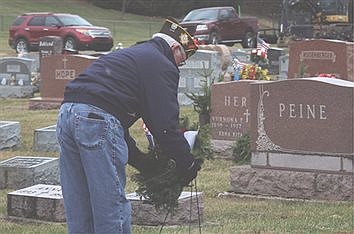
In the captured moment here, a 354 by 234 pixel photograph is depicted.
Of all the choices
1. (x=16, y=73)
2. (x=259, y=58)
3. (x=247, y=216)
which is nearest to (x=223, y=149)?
(x=247, y=216)

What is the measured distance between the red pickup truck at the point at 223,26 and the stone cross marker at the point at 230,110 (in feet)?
72.1

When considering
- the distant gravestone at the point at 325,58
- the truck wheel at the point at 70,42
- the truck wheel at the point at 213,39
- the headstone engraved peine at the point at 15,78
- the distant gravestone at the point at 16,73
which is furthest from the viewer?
the truck wheel at the point at 213,39

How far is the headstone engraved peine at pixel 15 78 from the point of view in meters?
19.9

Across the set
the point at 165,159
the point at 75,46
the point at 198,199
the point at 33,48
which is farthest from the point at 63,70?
the point at 33,48

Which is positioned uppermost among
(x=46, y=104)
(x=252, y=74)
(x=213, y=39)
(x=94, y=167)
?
(x=94, y=167)

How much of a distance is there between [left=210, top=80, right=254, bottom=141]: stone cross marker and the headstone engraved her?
3974mm

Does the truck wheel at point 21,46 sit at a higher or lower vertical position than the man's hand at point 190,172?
lower

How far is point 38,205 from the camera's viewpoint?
23.5 ft

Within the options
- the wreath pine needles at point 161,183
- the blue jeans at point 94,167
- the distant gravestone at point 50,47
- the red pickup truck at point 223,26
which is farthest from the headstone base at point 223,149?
the red pickup truck at point 223,26

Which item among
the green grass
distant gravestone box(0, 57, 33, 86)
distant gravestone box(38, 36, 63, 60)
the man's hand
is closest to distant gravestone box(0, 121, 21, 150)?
the green grass

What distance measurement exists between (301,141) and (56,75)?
9481 mm

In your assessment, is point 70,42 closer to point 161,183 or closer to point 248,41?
point 248,41

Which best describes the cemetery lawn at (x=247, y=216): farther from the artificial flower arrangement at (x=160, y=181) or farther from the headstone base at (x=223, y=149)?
the artificial flower arrangement at (x=160, y=181)

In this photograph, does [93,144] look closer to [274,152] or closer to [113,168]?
[113,168]
